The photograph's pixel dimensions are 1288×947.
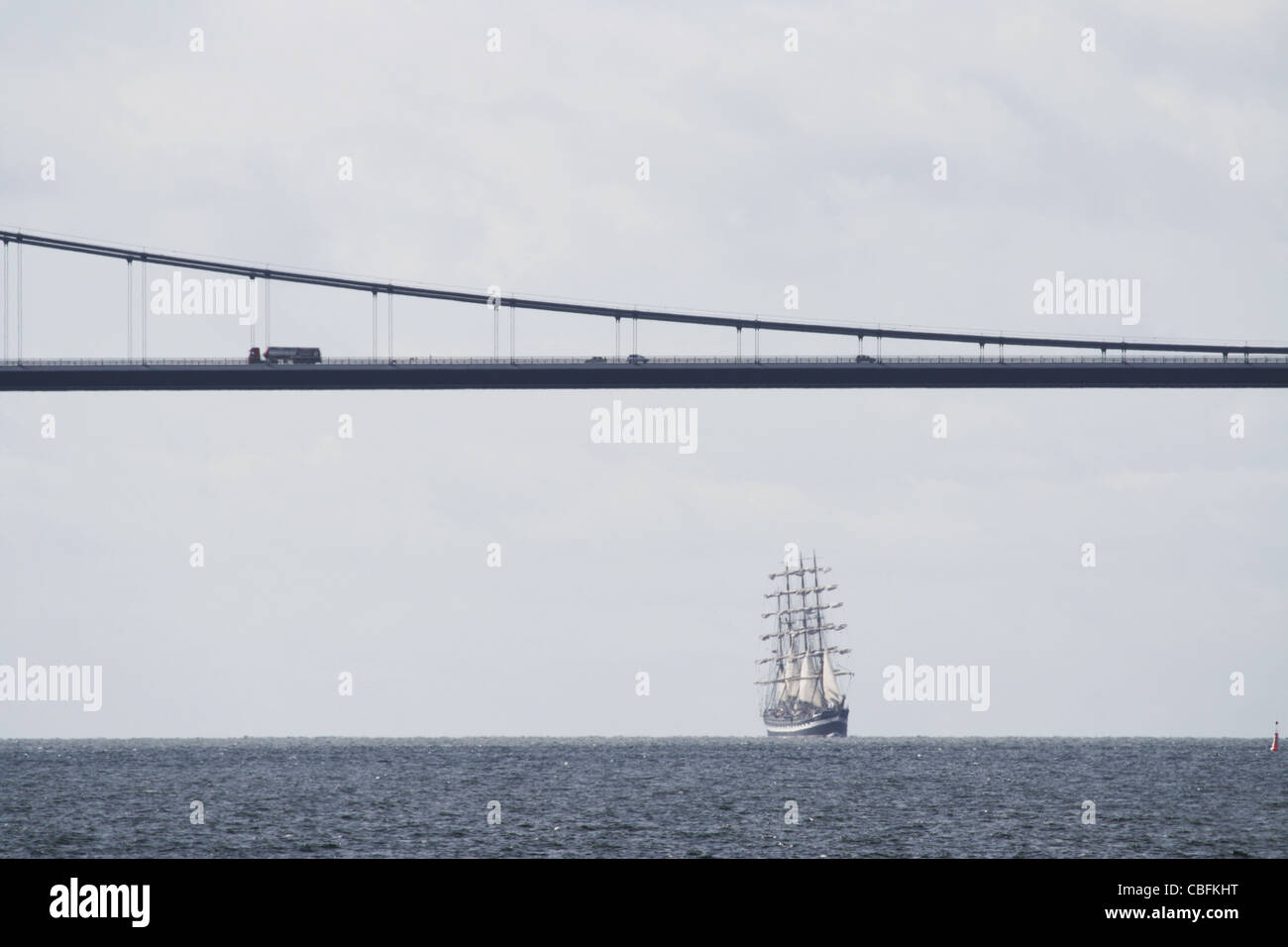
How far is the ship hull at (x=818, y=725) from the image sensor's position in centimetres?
18812

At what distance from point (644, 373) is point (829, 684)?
11059cm

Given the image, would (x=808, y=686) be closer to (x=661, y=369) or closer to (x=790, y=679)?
(x=790, y=679)

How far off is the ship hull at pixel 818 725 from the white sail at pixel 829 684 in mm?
1488

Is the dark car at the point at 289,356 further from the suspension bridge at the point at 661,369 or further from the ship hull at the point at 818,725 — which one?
the ship hull at the point at 818,725

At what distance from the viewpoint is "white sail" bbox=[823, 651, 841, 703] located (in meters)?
187

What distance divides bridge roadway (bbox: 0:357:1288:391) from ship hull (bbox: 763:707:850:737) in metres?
106

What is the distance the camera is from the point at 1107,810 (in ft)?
188

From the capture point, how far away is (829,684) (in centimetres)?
18762

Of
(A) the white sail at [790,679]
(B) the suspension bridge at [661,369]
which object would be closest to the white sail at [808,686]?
(A) the white sail at [790,679]

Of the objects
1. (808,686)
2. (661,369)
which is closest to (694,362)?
(661,369)

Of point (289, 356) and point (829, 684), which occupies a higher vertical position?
point (289, 356)
